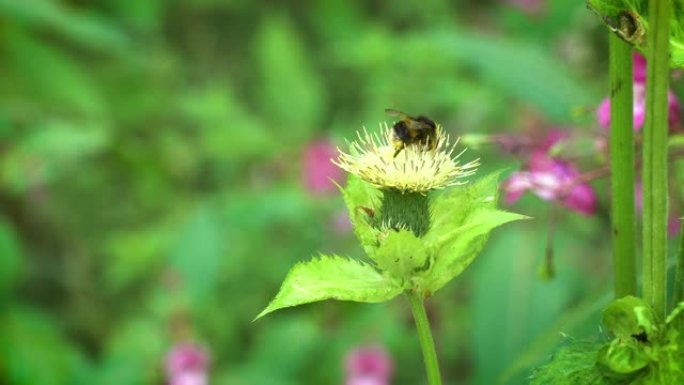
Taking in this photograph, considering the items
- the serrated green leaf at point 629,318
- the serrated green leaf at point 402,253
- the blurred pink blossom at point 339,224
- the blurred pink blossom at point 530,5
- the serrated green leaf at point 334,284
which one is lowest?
the serrated green leaf at point 629,318

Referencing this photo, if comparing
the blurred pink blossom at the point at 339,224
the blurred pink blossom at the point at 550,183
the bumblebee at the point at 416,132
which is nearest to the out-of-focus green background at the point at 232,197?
the blurred pink blossom at the point at 339,224

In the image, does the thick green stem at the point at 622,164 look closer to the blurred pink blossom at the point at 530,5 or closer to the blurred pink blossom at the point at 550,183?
the blurred pink blossom at the point at 550,183

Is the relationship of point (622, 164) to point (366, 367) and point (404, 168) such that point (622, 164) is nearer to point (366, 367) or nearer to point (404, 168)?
point (404, 168)

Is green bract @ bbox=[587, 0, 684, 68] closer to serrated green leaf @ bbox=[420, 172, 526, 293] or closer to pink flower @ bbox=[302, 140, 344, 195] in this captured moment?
serrated green leaf @ bbox=[420, 172, 526, 293]

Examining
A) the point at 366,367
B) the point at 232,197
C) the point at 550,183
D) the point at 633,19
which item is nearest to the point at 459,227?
the point at 633,19

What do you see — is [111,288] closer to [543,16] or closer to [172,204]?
[172,204]

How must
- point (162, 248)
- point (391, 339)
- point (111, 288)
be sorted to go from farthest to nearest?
point (111, 288) → point (162, 248) → point (391, 339)

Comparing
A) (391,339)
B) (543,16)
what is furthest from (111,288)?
(543,16)
